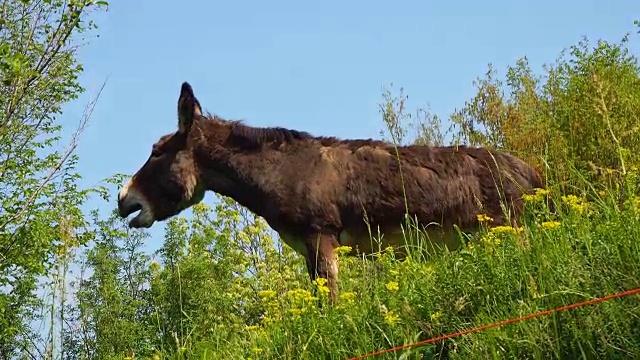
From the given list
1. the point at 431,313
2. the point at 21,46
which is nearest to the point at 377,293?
the point at 431,313

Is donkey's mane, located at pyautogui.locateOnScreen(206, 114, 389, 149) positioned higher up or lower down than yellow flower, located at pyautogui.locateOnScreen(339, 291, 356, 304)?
higher up

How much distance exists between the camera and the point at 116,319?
1647cm

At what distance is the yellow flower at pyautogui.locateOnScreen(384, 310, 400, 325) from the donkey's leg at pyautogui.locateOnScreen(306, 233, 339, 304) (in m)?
3.04

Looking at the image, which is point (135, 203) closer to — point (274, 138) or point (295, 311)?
point (274, 138)

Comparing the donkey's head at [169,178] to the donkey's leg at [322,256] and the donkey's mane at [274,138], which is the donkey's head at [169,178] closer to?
the donkey's mane at [274,138]

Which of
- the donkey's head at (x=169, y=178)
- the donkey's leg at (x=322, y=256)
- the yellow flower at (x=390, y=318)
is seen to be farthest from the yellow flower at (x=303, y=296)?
the donkey's head at (x=169, y=178)

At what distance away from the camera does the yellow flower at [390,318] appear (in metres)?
4.54

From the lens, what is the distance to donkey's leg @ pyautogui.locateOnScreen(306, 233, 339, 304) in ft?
25.8

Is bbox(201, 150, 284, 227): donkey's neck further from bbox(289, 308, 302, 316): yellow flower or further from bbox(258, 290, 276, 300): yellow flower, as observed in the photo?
bbox(289, 308, 302, 316): yellow flower

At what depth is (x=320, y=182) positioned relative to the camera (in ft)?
27.6

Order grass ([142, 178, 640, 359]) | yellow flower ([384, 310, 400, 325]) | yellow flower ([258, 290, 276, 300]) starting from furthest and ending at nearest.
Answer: yellow flower ([258, 290, 276, 300])
yellow flower ([384, 310, 400, 325])
grass ([142, 178, 640, 359])

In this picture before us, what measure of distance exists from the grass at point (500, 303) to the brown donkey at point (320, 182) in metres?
2.36

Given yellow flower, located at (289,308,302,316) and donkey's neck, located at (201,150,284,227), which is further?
donkey's neck, located at (201,150,284,227)

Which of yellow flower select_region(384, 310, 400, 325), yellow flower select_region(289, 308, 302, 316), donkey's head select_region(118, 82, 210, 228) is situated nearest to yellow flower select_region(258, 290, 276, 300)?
Result: yellow flower select_region(289, 308, 302, 316)
